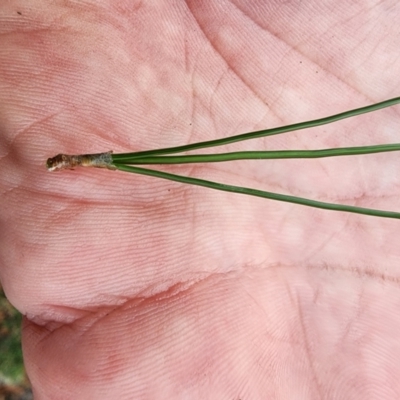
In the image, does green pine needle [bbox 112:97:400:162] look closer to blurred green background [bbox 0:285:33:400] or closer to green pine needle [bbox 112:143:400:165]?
green pine needle [bbox 112:143:400:165]

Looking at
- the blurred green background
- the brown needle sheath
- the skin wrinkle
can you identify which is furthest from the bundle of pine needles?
the blurred green background

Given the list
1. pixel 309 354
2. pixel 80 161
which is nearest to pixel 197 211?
pixel 80 161

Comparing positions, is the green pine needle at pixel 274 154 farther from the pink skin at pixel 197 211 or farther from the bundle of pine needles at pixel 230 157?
the pink skin at pixel 197 211

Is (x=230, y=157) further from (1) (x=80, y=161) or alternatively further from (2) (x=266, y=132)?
(1) (x=80, y=161)

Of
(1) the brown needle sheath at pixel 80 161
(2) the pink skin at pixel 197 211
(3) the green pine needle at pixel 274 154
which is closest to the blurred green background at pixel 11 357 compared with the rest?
(2) the pink skin at pixel 197 211

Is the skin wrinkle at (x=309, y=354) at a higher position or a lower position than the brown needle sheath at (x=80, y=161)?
lower

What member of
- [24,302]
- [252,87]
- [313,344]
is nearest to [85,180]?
[24,302]
